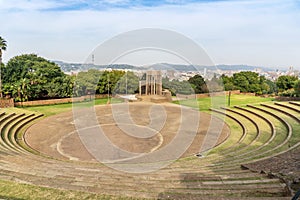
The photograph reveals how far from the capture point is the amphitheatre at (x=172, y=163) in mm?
6137

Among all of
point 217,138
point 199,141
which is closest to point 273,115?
point 217,138

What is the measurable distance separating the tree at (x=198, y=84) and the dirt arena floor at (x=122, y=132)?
1699 cm

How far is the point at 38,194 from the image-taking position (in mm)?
5652

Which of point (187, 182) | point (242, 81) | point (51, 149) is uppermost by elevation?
point (242, 81)

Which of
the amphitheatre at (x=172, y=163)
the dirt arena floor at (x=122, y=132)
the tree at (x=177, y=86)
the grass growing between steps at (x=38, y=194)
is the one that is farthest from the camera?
the tree at (x=177, y=86)

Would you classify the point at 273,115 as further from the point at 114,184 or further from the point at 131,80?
the point at 131,80

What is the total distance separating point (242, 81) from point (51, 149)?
37.7m

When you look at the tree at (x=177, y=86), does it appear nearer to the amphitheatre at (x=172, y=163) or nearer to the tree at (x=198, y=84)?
the tree at (x=198, y=84)

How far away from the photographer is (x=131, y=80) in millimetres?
40062

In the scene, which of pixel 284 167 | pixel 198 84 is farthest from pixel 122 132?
pixel 198 84

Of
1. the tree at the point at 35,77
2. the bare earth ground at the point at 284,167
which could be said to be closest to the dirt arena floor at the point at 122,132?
the bare earth ground at the point at 284,167

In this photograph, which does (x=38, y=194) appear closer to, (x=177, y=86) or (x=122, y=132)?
(x=122, y=132)

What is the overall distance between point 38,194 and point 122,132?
12.3 m

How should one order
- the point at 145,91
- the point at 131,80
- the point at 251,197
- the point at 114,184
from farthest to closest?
the point at 131,80 → the point at 145,91 → the point at 114,184 → the point at 251,197
